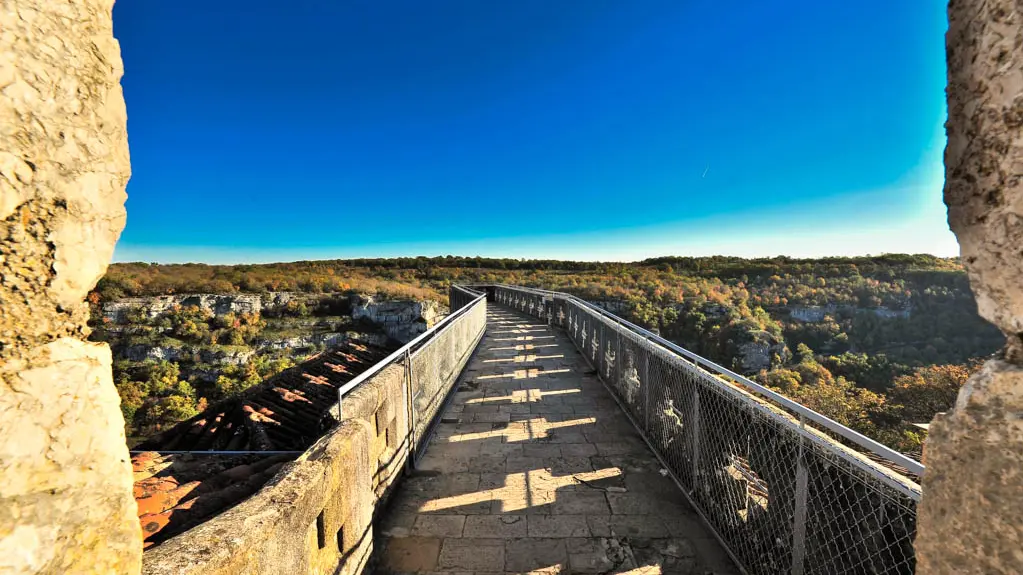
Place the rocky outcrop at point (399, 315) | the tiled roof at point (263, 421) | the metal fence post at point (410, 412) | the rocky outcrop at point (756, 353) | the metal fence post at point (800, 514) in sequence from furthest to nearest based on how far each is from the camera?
1. the rocky outcrop at point (399, 315)
2. the rocky outcrop at point (756, 353)
3. the metal fence post at point (410, 412)
4. the tiled roof at point (263, 421)
5. the metal fence post at point (800, 514)

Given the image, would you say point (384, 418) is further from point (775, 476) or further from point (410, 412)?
point (775, 476)

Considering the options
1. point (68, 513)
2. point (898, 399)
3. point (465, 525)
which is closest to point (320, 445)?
point (68, 513)

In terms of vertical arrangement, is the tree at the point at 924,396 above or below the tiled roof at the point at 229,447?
below

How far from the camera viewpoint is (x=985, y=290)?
3.58ft

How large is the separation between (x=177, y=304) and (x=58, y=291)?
156 feet

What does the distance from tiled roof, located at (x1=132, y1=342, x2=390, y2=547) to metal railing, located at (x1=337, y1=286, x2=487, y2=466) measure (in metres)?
0.72

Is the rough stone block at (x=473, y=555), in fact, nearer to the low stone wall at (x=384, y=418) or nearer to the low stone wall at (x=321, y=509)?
the low stone wall at (x=321, y=509)

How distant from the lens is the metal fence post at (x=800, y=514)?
94.6 inches

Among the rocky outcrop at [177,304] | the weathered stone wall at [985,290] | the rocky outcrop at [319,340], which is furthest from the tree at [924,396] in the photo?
the rocky outcrop at [177,304]

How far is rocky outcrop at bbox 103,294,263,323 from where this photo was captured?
34906 mm

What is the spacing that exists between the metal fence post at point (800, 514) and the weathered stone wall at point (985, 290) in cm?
136

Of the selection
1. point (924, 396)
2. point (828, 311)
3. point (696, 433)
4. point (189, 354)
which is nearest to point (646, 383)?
point (696, 433)

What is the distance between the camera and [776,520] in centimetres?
269

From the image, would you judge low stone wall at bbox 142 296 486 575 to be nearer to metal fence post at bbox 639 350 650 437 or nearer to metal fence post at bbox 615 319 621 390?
metal fence post at bbox 639 350 650 437
